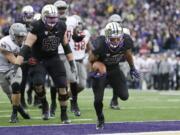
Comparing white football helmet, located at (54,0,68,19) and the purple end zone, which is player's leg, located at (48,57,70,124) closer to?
the purple end zone

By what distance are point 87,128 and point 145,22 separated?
774 inches

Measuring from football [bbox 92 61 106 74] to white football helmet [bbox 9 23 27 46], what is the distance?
1.59 meters

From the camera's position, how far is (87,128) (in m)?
9.82

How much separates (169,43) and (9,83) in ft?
53.2

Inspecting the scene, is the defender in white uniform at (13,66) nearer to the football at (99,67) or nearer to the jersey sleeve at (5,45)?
the jersey sleeve at (5,45)

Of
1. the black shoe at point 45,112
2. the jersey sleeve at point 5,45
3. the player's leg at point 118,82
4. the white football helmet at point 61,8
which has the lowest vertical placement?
the black shoe at point 45,112

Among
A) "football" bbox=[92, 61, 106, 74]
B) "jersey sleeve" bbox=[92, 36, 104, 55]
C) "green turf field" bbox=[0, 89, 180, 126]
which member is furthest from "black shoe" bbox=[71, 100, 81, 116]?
"jersey sleeve" bbox=[92, 36, 104, 55]

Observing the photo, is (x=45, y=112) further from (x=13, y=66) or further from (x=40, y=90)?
(x=13, y=66)

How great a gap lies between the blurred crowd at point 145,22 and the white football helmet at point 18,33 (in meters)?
13.0

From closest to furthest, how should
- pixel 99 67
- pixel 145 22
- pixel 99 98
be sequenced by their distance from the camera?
pixel 99 98 < pixel 99 67 < pixel 145 22

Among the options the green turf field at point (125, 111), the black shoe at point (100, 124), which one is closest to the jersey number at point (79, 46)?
the green turf field at point (125, 111)

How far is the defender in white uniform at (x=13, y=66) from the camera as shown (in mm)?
10711

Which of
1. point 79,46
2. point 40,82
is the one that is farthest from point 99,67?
point 79,46

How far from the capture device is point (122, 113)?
12523mm
